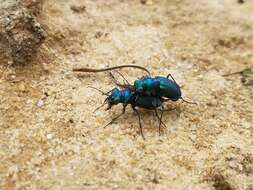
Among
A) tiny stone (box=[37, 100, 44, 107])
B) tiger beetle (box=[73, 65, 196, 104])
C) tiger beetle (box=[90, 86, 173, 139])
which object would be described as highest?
tiger beetle (box=[73, 65, 196, 104])

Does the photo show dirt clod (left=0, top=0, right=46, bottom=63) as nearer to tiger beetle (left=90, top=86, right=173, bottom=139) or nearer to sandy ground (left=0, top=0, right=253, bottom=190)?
sandy ground (left=0, top=0, right=253, bottom=190)

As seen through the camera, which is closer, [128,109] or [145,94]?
[145,94]

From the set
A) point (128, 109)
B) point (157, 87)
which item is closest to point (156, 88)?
point (157, 87)

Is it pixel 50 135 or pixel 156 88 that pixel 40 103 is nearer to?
pixel 50 135

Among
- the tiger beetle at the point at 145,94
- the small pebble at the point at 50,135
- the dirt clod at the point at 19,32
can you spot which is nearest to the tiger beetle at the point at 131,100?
the tiger beetle at the point at 145,94

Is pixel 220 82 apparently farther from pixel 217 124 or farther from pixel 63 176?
pixel 63 176

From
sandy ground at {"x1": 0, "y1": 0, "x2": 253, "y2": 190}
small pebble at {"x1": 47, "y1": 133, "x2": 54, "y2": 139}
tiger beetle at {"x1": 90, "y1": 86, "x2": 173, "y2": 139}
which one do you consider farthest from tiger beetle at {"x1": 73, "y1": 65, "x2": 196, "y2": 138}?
small pebble at {"x1": 47, "y1": 133, "x2": 54, "y2": 139}

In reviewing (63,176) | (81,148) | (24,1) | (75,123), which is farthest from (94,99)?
(24,1)

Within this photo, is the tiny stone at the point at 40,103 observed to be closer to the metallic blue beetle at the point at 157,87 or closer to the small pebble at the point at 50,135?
the small pebble at the point at 50,135
